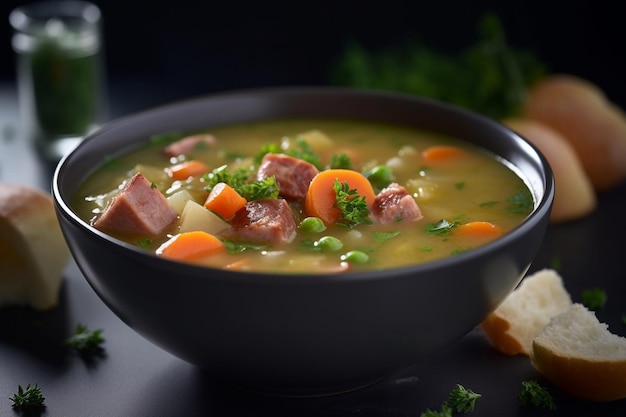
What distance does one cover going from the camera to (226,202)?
11.4ft

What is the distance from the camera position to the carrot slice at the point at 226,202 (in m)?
3.48

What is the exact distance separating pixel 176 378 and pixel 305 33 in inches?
159

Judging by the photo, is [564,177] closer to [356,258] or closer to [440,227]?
[440,227]

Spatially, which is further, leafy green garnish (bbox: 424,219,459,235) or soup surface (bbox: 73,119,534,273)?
leafy green garnish (bbox: 424,219,459,235)

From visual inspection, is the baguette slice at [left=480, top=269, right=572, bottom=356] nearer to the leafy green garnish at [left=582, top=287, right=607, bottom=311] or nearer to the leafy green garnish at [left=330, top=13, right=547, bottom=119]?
the leafy green garnish at [left=582, top=287, right=607, bottom=311]

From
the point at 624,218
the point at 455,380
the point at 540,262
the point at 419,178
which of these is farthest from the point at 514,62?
the point at 455,380

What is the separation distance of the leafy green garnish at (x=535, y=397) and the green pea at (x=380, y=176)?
38.3 inches

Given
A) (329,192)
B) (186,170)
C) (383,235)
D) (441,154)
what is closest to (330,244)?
(383,235)

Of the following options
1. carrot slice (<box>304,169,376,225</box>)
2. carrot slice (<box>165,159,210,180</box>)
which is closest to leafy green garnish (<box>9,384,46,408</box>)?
carrot slice (<box>165,159,210,180</box>)

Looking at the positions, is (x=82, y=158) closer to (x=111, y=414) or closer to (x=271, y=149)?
(x=271, y=149)

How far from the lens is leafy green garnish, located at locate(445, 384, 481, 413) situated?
10.8ft

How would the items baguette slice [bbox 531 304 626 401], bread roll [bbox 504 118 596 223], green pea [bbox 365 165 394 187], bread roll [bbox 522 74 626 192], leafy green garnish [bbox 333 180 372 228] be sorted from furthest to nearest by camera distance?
1. bread roll [bbox 522 74 626 192]
2. bread roll [bbox 504 118 596 223]
3. green pea [bbox 365 165 394 187]
4. leafy green garnish [bbox 333 180 372 228]
5. baguette slice [bbox 531 304 626 401]

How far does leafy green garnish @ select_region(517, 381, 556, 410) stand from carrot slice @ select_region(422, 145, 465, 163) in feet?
3.70

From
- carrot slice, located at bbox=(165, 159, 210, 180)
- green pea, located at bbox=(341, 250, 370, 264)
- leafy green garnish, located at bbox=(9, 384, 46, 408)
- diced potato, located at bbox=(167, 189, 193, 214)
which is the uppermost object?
green pea, located at bbox=(341, 250, 370, 264)
